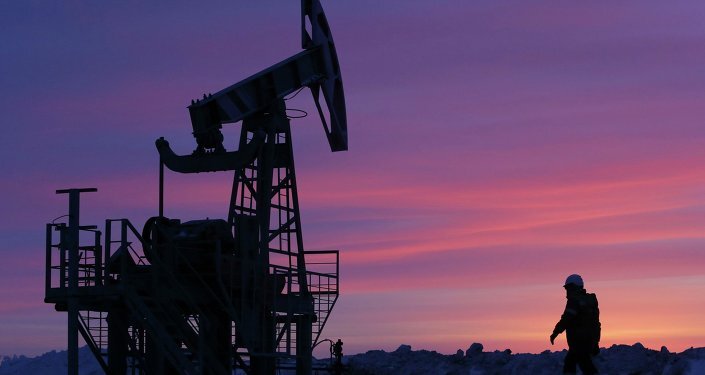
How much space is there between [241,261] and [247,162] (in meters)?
2.58

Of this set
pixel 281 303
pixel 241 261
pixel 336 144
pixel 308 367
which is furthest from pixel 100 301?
pixel 336 144

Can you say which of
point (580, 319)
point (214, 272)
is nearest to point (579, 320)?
point (580, 319)

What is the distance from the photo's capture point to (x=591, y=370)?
1812 centimetres

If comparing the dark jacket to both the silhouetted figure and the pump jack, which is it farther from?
the pump jack

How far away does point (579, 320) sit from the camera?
17656mm

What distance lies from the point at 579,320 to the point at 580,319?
0.08ft

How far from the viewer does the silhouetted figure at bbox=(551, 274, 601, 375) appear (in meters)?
17.6

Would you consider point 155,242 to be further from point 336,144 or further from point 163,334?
point 336,144

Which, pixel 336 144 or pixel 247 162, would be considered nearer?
pixel 247 162

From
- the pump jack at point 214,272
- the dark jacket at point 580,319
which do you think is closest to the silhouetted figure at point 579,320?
the dark jacket at point 580,319

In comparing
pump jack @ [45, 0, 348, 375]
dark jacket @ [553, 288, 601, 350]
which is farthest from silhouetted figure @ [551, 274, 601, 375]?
pump jack @ [45, 0, 348, 375]

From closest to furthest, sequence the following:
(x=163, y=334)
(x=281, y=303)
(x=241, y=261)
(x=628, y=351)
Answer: (x=163, y=334)
(x=241, y=261)
(x=281, y=303)
(x=628, y=351)

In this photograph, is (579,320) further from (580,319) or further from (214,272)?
(214,272)

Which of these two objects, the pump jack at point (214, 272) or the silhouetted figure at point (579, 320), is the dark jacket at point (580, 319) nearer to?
the silhouetted figure at point (579, 320)
